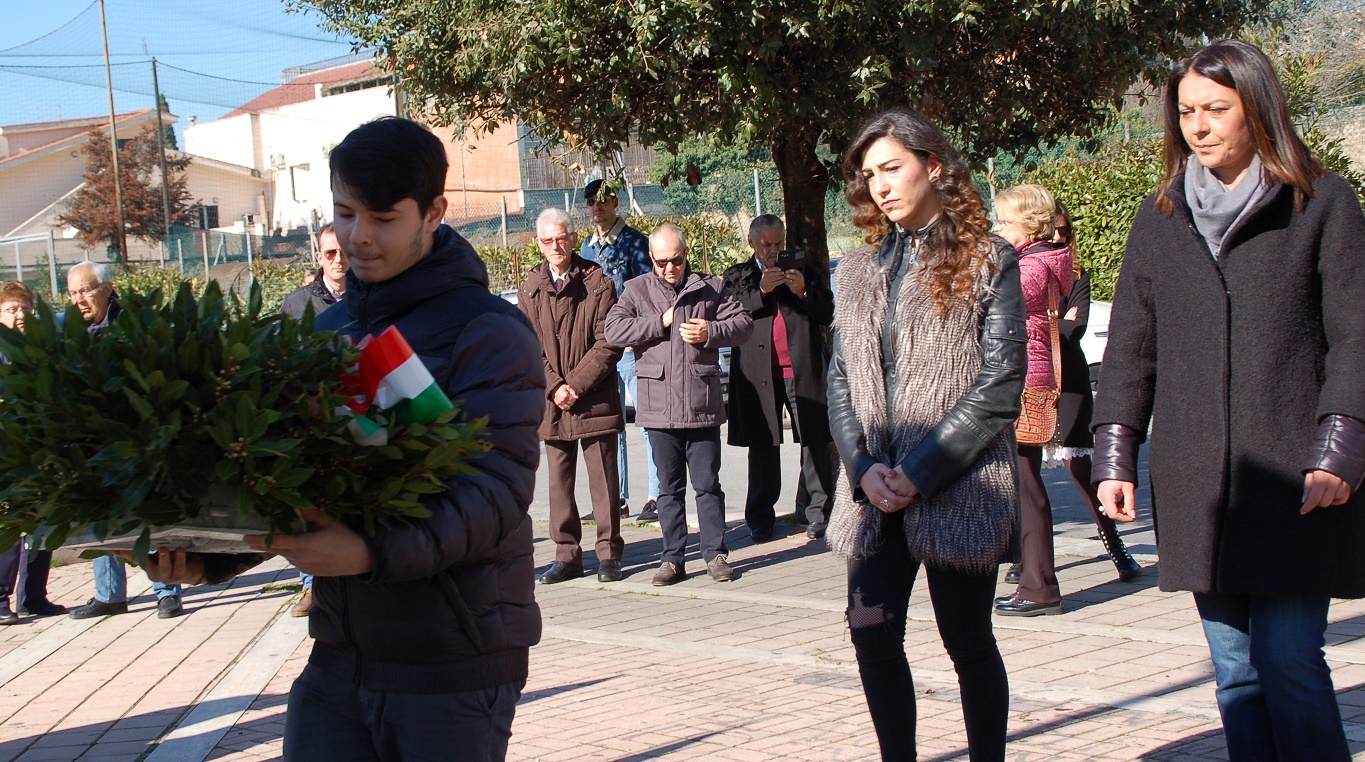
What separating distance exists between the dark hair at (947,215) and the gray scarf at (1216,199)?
57cm

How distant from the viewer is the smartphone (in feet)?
27.3

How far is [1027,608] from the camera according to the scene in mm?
6215

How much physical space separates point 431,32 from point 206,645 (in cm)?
409

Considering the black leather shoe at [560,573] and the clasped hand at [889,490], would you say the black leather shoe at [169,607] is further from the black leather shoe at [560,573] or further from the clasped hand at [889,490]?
the clasped hand at [889,490]

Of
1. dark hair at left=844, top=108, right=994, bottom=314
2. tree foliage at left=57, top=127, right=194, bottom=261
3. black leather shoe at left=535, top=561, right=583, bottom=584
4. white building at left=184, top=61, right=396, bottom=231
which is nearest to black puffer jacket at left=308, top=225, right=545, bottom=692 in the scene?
dark hair at left=844, top=108, right=994, bottom=314

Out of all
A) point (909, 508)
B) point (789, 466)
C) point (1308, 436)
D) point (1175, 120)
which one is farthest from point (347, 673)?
point (789, 466)

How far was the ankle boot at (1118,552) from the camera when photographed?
22.0ft

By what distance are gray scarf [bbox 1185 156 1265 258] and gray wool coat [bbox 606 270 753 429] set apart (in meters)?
4.43

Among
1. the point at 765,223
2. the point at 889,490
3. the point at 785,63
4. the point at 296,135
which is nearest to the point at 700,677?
the point at 889,490

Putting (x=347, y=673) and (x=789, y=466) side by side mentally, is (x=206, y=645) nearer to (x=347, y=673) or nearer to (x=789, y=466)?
(x=347, y=673)

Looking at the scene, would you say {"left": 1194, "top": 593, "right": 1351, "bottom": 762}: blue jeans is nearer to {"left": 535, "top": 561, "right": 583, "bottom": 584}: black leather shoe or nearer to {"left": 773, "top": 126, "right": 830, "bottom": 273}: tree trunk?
{"left": 535, "top": 561, "right": 583, "bottom": 584}: black leather shoe

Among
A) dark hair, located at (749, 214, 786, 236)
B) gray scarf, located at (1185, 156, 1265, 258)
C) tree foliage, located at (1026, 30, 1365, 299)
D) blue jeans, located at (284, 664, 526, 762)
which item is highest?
tree foliage, located at (1026, 30, 1365, 299)

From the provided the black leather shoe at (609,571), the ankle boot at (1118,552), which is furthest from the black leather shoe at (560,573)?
the ankle boot at (1118,552)

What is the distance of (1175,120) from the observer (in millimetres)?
3473
